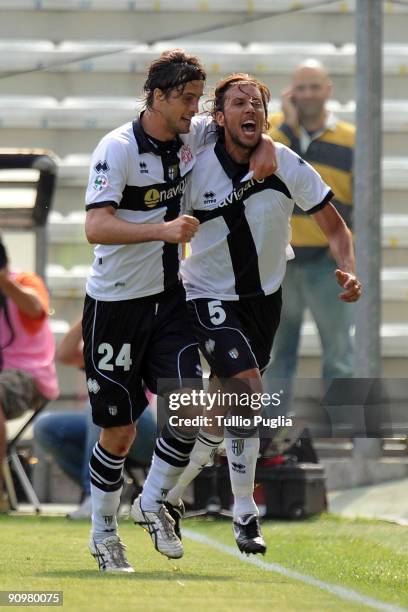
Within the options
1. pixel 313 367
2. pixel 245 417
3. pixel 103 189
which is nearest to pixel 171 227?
pixel 103 189

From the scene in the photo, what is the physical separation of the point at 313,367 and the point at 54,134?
8.36 feet

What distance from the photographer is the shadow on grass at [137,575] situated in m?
5.91

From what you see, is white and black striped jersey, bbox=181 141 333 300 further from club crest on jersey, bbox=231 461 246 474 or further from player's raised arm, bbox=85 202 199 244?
club crest on jersey, bbox=231 461 246 474

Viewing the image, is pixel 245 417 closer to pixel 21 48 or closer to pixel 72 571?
pixel 72 571

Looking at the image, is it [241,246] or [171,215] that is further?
[241,246]

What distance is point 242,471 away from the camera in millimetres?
6445

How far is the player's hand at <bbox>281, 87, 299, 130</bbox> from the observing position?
10.2m

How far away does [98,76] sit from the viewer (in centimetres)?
1193

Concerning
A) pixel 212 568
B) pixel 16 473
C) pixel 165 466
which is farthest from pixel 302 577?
pixel 16 473

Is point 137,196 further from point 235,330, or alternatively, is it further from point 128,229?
point 235,330

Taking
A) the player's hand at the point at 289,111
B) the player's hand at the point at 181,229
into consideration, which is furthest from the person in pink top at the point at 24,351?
the player's hand at the point at 181,229

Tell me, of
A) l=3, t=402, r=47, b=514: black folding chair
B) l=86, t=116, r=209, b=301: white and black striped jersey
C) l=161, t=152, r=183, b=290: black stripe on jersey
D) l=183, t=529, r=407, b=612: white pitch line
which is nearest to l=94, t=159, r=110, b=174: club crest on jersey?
l=86, t=116, r=209, b=301: white and black striped jersey

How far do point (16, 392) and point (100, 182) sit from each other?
3.67 m

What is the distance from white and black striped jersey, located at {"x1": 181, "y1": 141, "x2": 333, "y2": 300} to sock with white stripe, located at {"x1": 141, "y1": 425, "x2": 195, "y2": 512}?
0.56m
